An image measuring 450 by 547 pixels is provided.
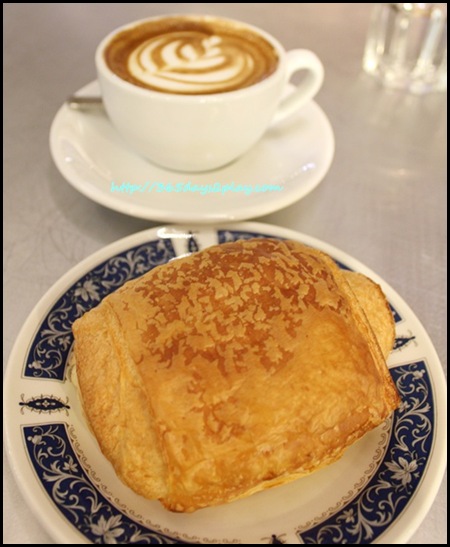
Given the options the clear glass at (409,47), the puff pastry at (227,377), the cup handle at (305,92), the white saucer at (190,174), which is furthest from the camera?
the clear glass at (409,47)

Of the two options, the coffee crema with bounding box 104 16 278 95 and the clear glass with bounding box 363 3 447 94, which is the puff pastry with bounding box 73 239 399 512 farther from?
the clear glass with bounding box 363 3 447 94

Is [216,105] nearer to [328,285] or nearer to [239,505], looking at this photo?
[328,285]

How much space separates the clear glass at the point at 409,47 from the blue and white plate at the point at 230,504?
1.07m

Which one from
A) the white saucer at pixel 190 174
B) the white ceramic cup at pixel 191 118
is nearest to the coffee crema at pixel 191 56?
the white ceramic cup at pixel 191 118


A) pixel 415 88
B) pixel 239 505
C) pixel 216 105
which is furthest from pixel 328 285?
pixel 415 88

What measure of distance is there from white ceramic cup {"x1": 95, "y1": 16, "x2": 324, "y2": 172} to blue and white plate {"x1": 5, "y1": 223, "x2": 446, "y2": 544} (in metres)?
0.40

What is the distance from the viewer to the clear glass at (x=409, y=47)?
1.45 metres

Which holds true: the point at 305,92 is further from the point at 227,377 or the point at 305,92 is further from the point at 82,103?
Result: the point at 227,377

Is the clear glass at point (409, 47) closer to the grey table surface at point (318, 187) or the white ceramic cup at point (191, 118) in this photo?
the grey table surface at point (318, 187)

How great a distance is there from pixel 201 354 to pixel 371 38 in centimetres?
134

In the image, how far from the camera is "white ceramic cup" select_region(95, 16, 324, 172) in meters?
0.93

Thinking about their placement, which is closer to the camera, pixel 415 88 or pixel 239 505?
pixel 239 505

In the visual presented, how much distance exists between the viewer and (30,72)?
1499 millimetres

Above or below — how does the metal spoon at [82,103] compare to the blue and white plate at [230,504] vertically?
above
